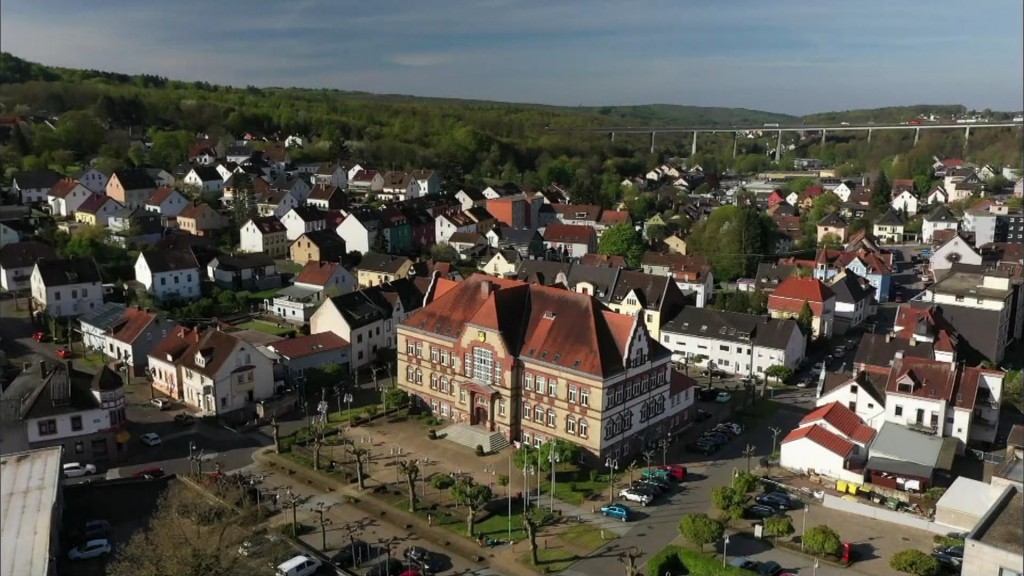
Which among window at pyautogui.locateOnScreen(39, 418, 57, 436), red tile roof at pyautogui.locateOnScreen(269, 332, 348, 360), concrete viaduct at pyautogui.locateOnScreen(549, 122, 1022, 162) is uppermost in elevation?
concrete viaduct at pyautogui.locateOnScreen(549, 122, 1022, 162)

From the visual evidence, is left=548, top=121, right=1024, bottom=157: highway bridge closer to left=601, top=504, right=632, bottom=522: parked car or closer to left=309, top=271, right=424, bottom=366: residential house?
left=309, top=271, right=424, bottom=366: residential house

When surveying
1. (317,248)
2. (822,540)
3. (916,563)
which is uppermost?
(317,248)

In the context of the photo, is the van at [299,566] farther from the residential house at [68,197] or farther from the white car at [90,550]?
the residential house at [68,197]

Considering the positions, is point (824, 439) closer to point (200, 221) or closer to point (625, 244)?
point (625, 244)

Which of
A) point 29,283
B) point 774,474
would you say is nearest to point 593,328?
point 774,474

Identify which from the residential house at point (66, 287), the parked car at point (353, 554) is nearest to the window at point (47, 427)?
the parked car at point (353, 554)

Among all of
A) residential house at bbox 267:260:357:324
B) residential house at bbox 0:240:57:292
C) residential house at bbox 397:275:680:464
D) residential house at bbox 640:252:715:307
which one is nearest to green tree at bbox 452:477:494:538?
residential house at bbox 397:275:680:464

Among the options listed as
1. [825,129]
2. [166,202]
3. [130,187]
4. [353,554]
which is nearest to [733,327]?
[353,554]
